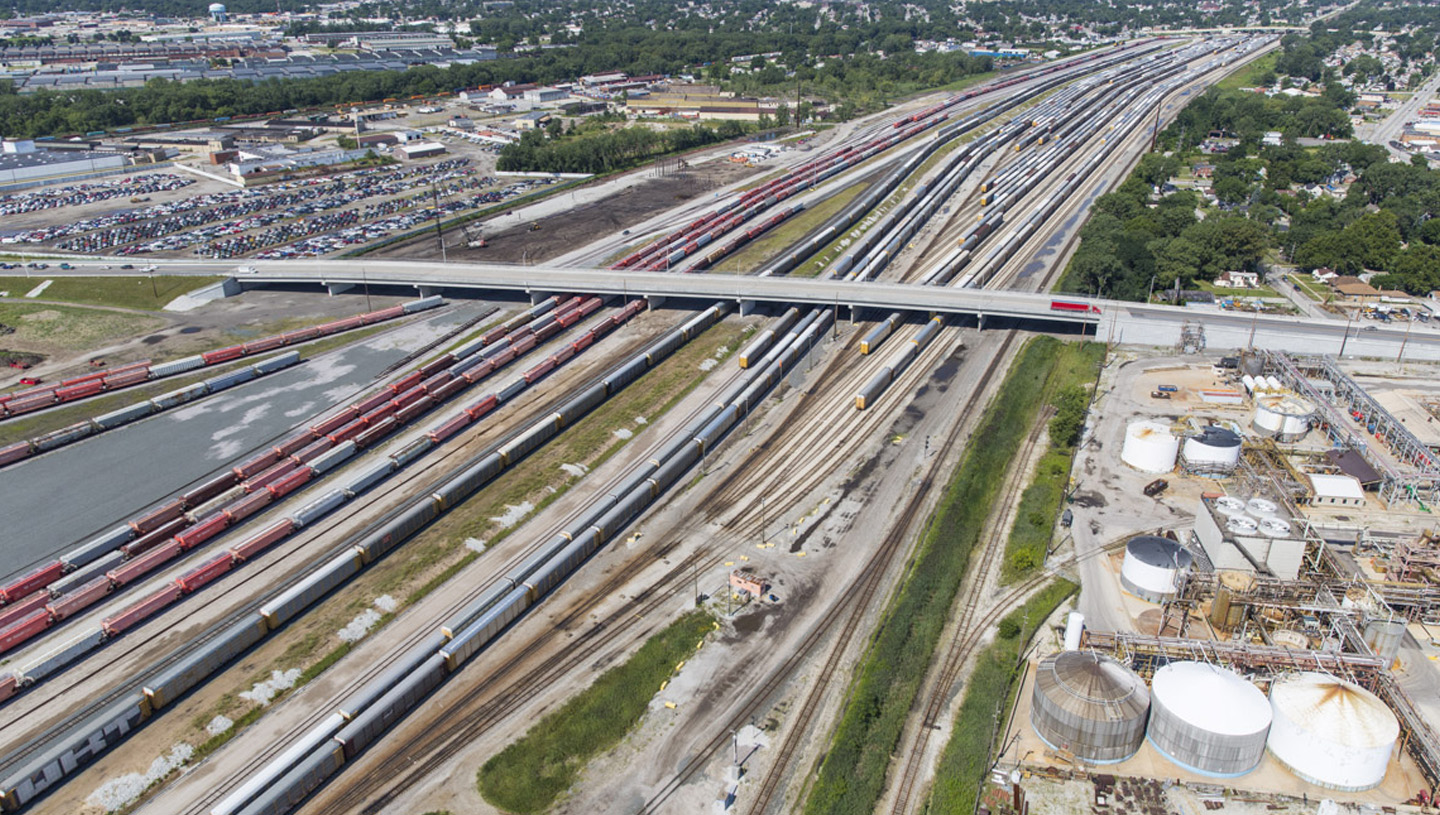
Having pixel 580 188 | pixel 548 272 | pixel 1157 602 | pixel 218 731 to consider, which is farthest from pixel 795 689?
pixel 580 188

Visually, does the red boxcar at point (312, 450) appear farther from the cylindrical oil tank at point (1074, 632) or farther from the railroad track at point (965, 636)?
the cylindrical oil tank at point (1074, 632)

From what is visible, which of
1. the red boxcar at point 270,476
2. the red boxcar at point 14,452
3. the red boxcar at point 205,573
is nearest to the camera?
the red boxcar at point 205,573

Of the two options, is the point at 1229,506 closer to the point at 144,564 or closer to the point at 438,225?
the point at 144,564

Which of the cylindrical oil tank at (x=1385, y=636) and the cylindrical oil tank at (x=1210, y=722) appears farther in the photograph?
the cylindrical oil tank at (x=1385, y=636)

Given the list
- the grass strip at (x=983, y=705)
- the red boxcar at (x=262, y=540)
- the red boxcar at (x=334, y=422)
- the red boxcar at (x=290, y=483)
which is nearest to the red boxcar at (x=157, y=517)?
the red boxcar at (x=290, y=483)

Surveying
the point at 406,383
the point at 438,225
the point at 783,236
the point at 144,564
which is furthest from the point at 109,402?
the point at 783,236

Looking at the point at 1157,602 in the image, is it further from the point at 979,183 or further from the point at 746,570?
the point at 979,183
